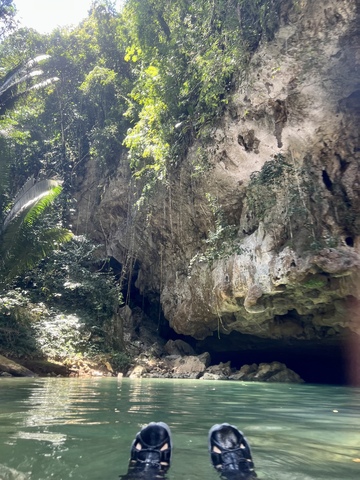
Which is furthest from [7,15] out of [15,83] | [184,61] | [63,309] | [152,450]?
[152,450]

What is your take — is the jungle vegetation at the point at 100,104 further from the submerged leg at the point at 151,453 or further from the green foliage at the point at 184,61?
the submerged leg at the point at 151,453

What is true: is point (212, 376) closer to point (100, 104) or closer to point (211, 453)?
point (211, 453)

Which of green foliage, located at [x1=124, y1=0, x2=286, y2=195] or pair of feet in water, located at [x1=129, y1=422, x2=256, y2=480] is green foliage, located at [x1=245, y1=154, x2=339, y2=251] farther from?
pair of feet in water, located at [x1=129, y1=422, x2=256, y2=480]

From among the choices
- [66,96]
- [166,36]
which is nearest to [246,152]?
[166,36]

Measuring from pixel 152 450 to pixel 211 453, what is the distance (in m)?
0.35

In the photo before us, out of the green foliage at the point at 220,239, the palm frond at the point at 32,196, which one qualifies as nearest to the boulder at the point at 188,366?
the green foliage at the point at 220,239

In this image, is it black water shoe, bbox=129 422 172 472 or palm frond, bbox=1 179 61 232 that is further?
palm frond, bbox=1 179 61 232

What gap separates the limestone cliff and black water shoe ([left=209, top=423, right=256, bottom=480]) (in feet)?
20.7

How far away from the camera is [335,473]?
1994 millimetres

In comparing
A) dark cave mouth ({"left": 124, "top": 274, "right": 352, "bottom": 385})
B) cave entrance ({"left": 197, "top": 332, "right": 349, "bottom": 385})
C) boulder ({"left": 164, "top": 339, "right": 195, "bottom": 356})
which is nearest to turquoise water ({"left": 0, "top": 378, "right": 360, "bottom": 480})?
dark cave mouth ({"left": 124, "top": 274, "right": 352, "bottom": 385})

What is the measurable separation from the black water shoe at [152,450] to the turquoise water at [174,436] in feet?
0.22

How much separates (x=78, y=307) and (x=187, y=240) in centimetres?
425

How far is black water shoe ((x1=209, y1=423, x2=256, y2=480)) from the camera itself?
1938 mm

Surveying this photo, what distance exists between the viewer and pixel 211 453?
7.04 feet
